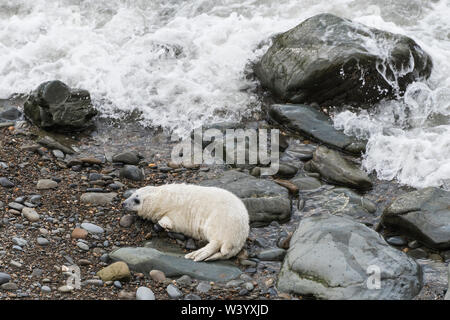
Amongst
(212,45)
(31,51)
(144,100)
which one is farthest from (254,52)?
(31,51)

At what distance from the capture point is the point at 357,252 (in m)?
5.11

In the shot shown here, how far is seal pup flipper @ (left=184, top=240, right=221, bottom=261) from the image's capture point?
533 cm

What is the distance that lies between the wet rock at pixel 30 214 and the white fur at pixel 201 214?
0.94 meters

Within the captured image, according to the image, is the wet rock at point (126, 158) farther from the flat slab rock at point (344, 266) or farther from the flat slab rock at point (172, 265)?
the flat slab rock at point (344, 266)

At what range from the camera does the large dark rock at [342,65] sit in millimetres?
8320

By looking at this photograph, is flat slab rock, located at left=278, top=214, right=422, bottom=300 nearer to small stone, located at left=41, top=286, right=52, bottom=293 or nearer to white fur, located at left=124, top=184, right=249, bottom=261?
white fur, located at left=124, top=184, right=249, bottom=261

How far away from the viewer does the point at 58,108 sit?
7.86 metres

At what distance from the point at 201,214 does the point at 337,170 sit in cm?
208

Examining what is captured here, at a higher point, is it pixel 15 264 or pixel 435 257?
pixel 15 264

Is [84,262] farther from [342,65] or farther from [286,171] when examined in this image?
[342,65]

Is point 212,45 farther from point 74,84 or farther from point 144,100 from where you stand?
point 74,84

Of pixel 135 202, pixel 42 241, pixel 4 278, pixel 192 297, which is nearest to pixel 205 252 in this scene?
pixel 192 297

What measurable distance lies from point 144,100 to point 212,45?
186cm

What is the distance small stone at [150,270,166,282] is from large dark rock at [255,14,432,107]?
4174 millimetres
